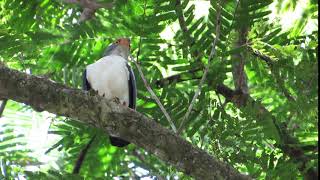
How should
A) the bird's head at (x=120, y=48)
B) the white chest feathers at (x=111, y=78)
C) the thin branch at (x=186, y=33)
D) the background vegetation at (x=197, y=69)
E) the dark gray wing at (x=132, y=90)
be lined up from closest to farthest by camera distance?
the background vegetation at (x=197, y=69) < the thin branch at (x=186, y=33) < the dark gray wing at (x=132, y=90) < the bird's head at (x=120, y=48) < the white chest feathers at (x=111, y=78)

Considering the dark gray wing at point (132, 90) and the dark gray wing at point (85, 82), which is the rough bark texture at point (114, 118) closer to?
the dark gray wing at point (132, 90)

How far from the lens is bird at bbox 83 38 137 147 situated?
20.2 feet

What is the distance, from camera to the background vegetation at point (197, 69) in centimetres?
466

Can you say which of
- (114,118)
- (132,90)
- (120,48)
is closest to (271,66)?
(132,90)

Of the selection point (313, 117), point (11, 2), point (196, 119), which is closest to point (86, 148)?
point (196, 119)

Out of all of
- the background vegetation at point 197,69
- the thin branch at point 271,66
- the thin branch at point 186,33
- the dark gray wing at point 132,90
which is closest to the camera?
the background vegetation at point 197,69

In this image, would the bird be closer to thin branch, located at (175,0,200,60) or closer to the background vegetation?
the background vegetation

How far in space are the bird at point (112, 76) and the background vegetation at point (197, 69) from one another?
21cm

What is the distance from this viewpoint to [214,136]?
15.1 feet

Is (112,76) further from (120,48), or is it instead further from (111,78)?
(120,48)

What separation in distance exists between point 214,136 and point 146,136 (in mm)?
631

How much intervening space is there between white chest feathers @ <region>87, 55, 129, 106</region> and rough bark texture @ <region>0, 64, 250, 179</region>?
1.87 m

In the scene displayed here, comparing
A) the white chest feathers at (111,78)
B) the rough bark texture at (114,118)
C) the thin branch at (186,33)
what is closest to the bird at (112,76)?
the white chest feathers at (111,78)

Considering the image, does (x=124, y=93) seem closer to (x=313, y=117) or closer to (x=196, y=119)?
(x=196, y=119)
